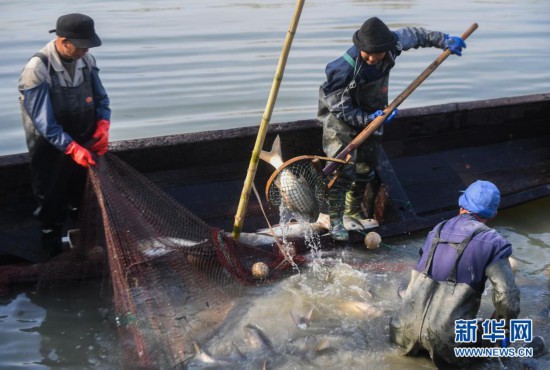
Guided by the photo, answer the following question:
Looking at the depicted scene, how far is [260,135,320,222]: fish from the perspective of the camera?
21.0 feet

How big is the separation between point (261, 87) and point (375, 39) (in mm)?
7607

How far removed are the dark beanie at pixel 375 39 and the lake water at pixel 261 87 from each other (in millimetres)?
2119

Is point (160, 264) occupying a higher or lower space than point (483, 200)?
lower

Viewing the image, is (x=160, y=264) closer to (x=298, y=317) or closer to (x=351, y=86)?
(x=298, y=317)

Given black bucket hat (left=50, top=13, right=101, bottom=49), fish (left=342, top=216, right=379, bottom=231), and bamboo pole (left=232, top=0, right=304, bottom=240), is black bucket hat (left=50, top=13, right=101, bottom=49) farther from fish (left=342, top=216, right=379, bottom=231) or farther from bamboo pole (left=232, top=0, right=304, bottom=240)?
fish (left=342, top=216, right=379, bottom=231)

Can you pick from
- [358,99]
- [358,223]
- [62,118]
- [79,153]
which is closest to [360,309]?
[358,223]

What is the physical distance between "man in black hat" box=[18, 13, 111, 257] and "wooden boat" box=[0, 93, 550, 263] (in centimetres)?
57

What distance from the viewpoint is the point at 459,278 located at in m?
5.08

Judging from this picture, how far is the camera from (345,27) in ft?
61.2

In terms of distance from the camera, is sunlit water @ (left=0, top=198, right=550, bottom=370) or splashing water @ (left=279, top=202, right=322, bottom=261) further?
splashing water @ (left=279, top=202, right=322, bottom=261)

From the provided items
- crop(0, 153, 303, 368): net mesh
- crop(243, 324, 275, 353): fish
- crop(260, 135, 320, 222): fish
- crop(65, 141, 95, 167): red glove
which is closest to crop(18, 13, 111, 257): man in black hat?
crop(65, 141, 95, 167): red glove

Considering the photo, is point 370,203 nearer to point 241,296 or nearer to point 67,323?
point 241,296

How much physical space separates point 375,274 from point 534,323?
1572 mm

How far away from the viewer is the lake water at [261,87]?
604cm
